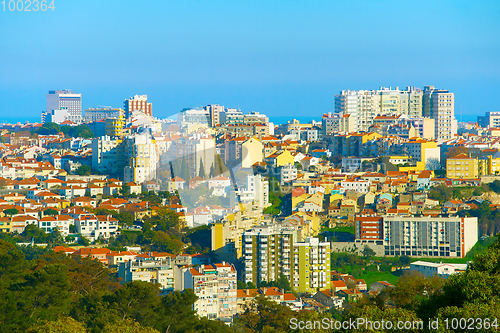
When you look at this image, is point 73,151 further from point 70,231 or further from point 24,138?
point 70,231

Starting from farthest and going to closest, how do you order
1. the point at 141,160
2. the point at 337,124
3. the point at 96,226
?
the point at 337,124 < the point at 141,160 < the point at 96,226

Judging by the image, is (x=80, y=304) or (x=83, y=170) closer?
(x=80, y=304)

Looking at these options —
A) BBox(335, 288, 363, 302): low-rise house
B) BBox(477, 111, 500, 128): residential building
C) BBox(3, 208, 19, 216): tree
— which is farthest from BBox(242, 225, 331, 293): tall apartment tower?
BBox(477, 111, 500, 128): residential building

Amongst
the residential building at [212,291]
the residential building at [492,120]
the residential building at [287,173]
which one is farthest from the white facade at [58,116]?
the residential building at [212,291]

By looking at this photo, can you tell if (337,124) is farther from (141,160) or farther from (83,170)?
(83,170)

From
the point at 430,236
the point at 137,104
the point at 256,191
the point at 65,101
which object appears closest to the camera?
the point at 256,191

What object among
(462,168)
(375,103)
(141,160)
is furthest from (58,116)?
(462,168)

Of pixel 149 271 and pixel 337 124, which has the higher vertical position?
pixel 337 124
